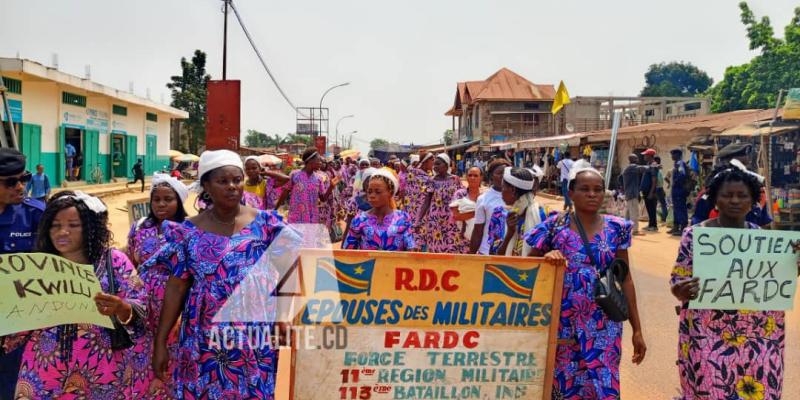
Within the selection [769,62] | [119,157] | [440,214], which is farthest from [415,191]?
[769,62]

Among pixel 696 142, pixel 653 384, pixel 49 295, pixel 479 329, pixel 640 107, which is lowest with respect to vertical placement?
pixel 653 384

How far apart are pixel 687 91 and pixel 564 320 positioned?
105m

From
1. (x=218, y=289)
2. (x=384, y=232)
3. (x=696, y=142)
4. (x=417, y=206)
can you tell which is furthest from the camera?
(x=696, y=142)

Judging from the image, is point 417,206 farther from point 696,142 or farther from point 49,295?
point 696,142

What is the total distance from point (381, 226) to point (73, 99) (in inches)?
955

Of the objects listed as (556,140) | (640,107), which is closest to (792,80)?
(640,107)

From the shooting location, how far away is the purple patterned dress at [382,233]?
4418mm

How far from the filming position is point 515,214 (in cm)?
498

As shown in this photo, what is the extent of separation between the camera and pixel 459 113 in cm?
6300

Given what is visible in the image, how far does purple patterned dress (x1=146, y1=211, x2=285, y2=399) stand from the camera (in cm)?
289

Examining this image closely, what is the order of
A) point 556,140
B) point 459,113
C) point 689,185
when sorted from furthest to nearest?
1. point 459,113
2. point 556,140
3. point 689,185

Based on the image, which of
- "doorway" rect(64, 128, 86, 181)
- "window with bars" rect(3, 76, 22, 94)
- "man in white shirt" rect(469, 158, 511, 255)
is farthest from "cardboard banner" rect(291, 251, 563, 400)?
"doorway" rect(64, 128, 86, 181)

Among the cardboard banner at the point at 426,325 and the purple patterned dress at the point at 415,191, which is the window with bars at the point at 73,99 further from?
the cardboard banner at the point at 426,325

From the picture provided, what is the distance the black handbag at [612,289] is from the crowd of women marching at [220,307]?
39 millimetres
